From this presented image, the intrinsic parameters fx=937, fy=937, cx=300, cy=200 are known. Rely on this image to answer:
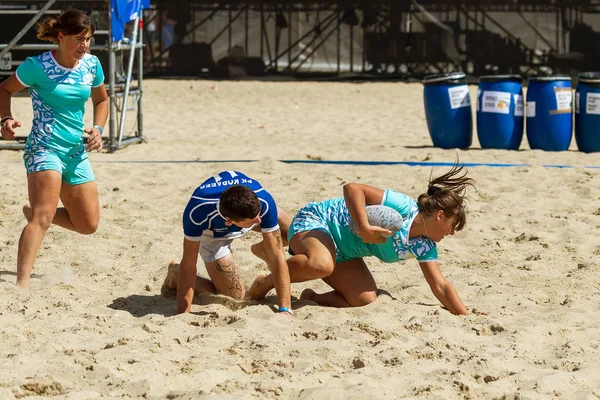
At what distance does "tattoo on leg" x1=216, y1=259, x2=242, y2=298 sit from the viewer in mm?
5012

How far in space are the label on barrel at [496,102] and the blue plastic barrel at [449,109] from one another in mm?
220

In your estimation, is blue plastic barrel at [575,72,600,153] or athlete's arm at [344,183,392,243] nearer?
athlete's arm at [344,183,392,243]

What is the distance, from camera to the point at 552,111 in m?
10.6

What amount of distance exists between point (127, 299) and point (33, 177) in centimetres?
82

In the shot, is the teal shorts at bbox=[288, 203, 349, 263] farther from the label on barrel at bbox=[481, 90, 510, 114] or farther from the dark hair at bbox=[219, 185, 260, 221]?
the label on barrel at bbox=[481, 90, 510, 114]

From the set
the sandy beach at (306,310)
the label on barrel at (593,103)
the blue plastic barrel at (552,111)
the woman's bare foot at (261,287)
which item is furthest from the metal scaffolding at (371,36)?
the woman's bare foot at (261,287)

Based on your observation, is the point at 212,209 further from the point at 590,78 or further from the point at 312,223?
the point at 590,78

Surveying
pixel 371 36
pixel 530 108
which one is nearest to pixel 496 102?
pixel 530 108

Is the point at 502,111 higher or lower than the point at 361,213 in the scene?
higher

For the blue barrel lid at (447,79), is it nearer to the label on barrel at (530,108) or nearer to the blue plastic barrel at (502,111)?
the blue plastic barrel at (502,111)

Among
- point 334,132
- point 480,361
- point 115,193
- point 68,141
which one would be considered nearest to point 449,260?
point 480,361

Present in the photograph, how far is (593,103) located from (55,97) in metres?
7.21

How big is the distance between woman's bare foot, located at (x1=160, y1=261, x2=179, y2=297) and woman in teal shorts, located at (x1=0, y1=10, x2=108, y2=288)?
27.4 inches

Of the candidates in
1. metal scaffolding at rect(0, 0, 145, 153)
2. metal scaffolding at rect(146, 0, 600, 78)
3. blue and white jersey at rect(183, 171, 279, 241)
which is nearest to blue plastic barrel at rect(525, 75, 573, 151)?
metal scaffolding at rect(0, 0, 145, 153)
